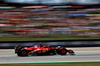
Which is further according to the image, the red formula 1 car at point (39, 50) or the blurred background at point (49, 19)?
the blurred background at point (49, 19)

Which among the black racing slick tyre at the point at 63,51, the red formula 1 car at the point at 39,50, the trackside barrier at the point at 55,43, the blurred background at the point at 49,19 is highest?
the blurred background at the point at 49,19

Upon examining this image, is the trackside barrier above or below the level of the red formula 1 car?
above

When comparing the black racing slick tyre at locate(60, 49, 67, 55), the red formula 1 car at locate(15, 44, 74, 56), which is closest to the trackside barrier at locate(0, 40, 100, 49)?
the red formula 1 car at locate(15, 44, 74, 56)

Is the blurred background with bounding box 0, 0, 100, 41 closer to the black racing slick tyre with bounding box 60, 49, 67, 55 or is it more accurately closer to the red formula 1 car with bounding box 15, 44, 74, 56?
the black racing slick tyre with bounding box 60, 49, 67, 55

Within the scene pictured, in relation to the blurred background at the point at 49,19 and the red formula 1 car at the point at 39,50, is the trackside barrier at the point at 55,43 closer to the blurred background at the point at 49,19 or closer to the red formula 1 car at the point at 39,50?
the blurred background at the point at 49,19

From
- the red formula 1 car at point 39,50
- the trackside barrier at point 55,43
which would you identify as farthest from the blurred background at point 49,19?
the red formula 1 car at point 39,50

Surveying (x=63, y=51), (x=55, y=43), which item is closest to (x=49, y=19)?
(x=55, y=43)

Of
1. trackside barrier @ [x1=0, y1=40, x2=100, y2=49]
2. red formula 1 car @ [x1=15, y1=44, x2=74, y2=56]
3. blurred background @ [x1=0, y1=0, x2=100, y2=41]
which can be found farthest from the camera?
blurred background @ [x1=0, y1=0, x2=100, y2=41]

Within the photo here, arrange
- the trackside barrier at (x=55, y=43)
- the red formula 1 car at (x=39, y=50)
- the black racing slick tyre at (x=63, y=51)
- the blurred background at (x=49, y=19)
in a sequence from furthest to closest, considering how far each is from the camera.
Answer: the blurred background at (x=49, y=19)
the trackside barrier at (x=55, y=43)
the black racing slick tyre at (x=63, y=51)
the red formula 1 car at (x=39, y=50)

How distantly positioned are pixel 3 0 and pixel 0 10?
1008mm

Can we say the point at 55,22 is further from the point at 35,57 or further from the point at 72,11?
the point at 35,57

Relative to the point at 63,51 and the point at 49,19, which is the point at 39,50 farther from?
the point at 49,19

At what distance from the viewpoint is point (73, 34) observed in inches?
608

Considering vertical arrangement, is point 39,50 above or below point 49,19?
below
